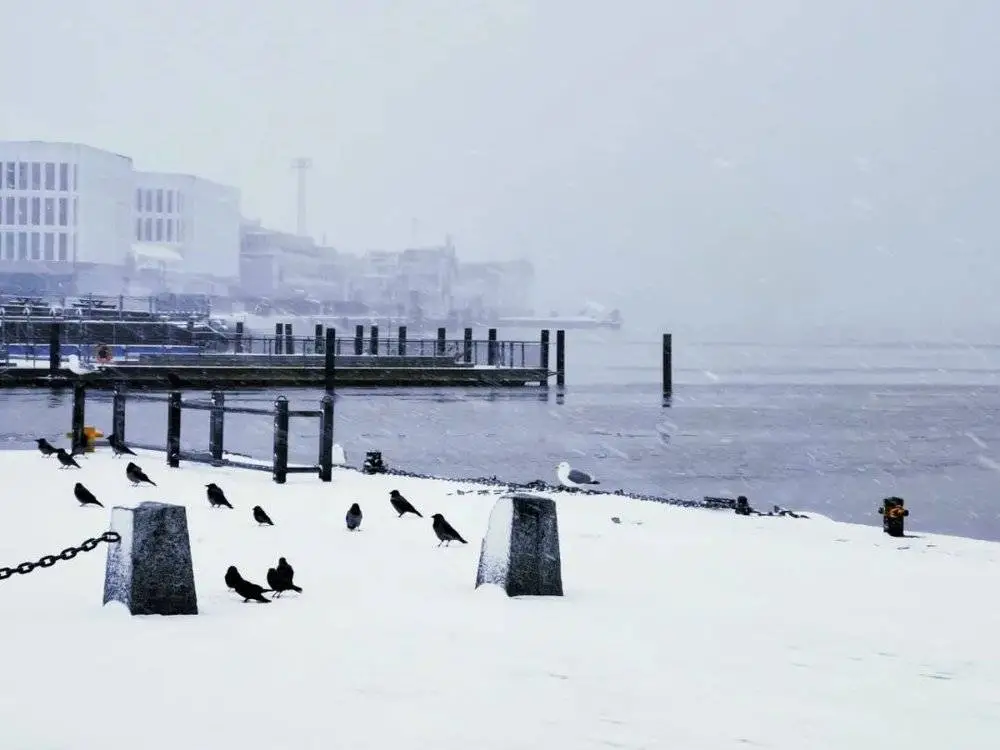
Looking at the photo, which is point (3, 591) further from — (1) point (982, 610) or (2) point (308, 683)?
(1) point (982, 610)

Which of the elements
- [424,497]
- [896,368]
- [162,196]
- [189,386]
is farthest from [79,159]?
[424,497]

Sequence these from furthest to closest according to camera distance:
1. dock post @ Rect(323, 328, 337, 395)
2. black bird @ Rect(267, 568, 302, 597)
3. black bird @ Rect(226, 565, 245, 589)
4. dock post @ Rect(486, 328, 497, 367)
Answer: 1. dock post @ Rect(486, 328, 497, 367)
2. dock post @ Rect(323, 328, 337, 395)
3. black bird @ Rect(267, 568, 302, 597)
4. black bird @ Rect(226, 565, 245, 589)

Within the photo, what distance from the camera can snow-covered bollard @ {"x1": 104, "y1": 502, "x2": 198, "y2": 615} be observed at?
980cm

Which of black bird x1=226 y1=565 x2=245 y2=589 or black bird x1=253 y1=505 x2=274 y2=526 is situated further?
black bird x1=253 y1=505 x2=274 y2=526

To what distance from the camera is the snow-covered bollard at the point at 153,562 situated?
980 centimetres

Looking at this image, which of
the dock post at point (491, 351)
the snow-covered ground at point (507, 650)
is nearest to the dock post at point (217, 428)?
the snow-covered ground at point (507, 650)

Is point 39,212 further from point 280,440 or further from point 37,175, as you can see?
point 280,440

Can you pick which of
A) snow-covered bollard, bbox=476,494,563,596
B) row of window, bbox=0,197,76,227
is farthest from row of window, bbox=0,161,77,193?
snow-covered bollard, bbox=476,494,563,596

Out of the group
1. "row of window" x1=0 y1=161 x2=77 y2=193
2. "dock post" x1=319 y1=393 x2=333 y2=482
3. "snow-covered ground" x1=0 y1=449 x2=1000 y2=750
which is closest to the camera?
"snow-covered ground" x1=0 y1=449 x2=1000 y2=750

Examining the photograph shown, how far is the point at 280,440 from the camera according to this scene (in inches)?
813

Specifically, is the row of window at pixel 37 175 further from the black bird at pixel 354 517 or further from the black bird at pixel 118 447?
the black bird at pixel 354 517

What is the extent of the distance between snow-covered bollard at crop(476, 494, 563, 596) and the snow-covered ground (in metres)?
0.19

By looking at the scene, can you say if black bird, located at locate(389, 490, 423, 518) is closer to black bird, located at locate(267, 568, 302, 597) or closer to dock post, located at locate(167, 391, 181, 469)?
black bird, located at locate(267, 568, 302, 597)

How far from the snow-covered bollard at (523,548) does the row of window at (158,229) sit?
18877 centimetres
